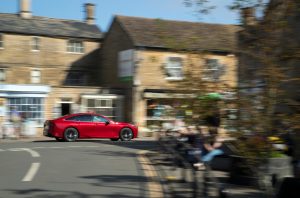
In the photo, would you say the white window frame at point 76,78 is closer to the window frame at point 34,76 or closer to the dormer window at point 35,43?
the window frame at point 34,76

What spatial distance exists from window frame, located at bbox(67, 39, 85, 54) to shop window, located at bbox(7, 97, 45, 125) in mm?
8122

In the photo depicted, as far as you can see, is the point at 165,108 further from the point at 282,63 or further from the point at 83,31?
the point at 83,31

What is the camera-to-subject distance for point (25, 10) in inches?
1547

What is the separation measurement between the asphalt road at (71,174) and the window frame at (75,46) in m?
21.9

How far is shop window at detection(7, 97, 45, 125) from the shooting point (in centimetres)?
3011

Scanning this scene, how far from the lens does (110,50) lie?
3747cm

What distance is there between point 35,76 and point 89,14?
8.33 meters

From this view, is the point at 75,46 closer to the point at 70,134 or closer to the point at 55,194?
the point at 70,134

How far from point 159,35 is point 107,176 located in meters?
5.30

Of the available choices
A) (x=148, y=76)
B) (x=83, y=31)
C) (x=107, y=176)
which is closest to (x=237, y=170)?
(x=107, y=176)

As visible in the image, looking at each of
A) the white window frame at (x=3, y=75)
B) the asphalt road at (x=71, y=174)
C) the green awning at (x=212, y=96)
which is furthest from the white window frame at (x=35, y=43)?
the green awning at (x=212, y=96)

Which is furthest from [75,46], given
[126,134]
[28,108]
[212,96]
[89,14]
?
[212,96]

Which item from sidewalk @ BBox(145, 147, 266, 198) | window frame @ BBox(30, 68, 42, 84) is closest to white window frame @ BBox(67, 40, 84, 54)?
window frame @ BBox(30, 68, 42, 84)

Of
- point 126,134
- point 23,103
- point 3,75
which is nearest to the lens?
point 126,134
